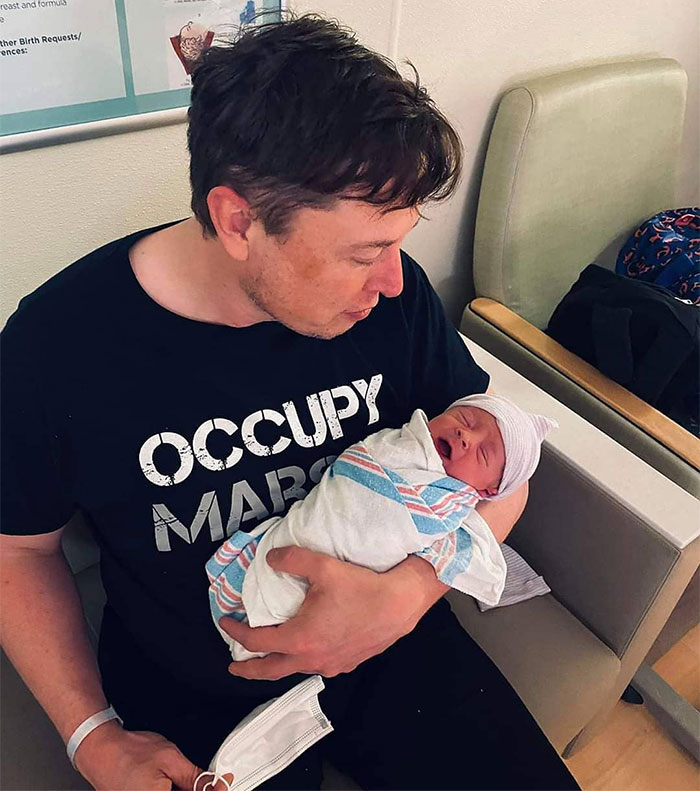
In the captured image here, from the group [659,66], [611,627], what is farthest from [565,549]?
[659,66]

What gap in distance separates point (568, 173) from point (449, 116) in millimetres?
313

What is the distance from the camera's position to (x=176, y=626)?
95cm

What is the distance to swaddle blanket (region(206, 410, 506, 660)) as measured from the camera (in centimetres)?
87

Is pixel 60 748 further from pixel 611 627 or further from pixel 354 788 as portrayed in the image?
pixel 611 627

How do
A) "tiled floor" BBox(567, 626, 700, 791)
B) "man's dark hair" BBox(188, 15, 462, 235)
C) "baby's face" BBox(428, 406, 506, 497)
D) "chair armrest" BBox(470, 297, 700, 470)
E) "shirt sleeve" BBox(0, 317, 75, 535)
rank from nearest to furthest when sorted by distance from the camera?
1. "man's dark hair" BBox(188, 15, 462, 235)
2. "shirt sleeve" BBox(0, 317, 75, 535)
3. "baby's face" BBox(428, 406, 506, 497)
4. "chair armrest" BBox(470, 297, 700, 470)
5. "tiled floor" BBox(567, 626, 700, 791)

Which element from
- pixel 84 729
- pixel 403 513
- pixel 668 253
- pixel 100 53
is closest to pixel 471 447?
pixel 403 513

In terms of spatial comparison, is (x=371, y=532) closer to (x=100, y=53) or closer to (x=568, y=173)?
(x=100, y=53)

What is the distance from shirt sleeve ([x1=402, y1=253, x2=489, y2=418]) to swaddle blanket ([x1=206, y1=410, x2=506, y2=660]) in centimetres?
11

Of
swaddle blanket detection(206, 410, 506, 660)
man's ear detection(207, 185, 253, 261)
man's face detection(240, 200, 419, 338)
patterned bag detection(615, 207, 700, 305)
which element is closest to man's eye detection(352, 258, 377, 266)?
man's face detection(240, 200, 419, 338)

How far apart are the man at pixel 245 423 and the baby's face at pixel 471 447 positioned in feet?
0.26

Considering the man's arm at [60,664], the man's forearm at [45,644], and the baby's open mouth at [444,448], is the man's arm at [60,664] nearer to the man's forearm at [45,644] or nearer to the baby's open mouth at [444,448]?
the man's forearm at [45,644]

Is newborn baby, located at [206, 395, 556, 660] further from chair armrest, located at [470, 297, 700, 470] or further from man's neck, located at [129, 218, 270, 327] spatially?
chair armrest, located at [470, 297, 700, 470]

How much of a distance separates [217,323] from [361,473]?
0.26 metres

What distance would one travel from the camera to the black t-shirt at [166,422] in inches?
32.2
